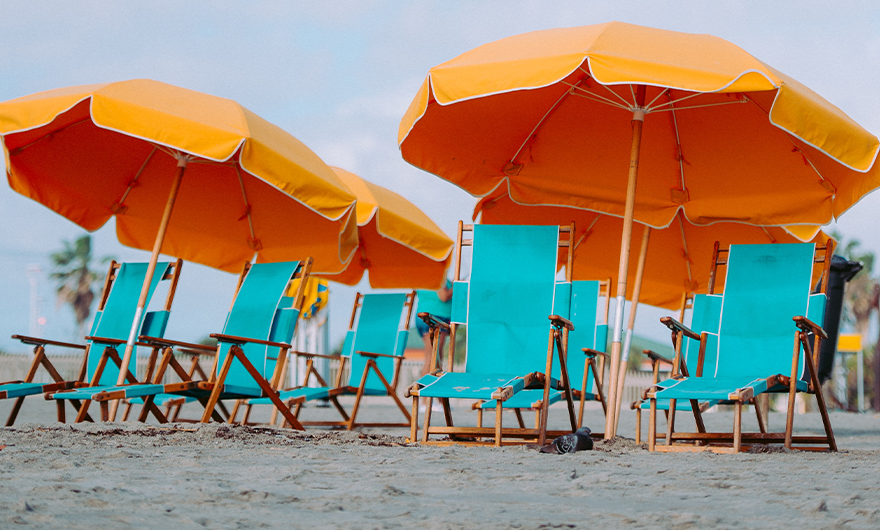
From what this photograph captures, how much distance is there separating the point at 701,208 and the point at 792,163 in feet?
2.02

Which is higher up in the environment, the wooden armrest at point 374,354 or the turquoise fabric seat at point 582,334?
the turquoise fabric seat at point 582,334

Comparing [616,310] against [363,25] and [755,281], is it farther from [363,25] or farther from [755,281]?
[363,25]

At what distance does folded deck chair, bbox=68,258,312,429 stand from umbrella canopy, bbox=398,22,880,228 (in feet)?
4.08

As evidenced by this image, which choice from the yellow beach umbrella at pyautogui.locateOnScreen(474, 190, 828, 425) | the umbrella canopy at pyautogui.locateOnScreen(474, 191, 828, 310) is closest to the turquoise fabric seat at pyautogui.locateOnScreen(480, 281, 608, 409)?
the yellow beach umbrella at pyautogui.locateOnScreen(474, 190, 828, 425)

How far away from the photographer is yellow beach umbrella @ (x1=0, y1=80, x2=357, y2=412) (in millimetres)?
4395

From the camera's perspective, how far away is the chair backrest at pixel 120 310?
5.21 m

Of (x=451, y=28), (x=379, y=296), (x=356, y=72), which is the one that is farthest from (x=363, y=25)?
(x=379, y=296)

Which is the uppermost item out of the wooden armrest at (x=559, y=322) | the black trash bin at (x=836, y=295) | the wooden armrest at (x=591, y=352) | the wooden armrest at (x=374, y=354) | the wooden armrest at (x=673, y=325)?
the black trash bin at (x=836, y=295)

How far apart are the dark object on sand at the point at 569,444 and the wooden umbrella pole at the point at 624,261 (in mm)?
813

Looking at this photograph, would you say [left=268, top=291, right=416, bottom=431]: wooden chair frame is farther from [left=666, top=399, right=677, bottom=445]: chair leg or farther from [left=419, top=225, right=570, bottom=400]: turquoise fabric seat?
[left=666, top=399, right=677, bottom=445]: chair leg

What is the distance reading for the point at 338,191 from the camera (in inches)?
188

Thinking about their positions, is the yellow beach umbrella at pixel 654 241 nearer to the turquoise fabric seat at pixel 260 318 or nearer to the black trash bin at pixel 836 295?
the black trash bin at pixel 836 295

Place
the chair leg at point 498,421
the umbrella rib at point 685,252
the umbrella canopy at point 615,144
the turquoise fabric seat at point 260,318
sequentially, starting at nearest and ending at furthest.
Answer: the chair leg at point 498,421
the umbrella canopy at point 615,144
the turquoise fabric seat at point 260,318
the umbrella rib at point 685,252

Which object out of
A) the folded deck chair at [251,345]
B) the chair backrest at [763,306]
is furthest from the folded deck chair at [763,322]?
the folded deck chair at [251,345]
